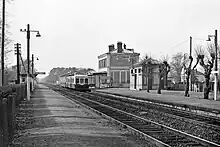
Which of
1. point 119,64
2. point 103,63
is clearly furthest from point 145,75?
point 103,63

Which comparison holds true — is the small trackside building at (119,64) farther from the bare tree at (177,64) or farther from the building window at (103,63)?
the bare tree at (177,64)

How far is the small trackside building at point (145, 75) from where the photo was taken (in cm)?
6460

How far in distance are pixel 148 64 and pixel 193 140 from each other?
5208 centimetres

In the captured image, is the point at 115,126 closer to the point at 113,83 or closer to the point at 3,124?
the point at 3,124

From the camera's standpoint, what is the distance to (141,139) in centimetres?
1252

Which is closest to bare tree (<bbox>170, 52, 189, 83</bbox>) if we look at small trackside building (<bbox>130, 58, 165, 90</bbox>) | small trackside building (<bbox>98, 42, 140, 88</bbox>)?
small trackside building (<bbox>98, 42, 140, 88</bbox>)

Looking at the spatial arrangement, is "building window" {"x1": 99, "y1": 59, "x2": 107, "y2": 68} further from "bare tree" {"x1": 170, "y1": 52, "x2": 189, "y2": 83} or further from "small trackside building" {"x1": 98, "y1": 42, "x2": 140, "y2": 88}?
"bare tree" {"x1": 170, "y1": 52, "x2": 189, "y2": 83}

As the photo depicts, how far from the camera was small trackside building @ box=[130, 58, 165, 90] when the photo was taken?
212 ft

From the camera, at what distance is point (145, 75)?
65.3 meters

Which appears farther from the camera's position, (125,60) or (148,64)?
(125,60)

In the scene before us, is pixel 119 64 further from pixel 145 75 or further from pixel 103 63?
pixel 145 75

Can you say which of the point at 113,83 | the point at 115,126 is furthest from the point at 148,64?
the point at 115,126

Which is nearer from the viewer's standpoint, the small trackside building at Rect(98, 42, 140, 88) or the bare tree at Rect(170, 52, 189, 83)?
the small trackside building at Rect(98, 42, 140, 88)

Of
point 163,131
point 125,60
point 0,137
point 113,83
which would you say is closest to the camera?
point 0,137
